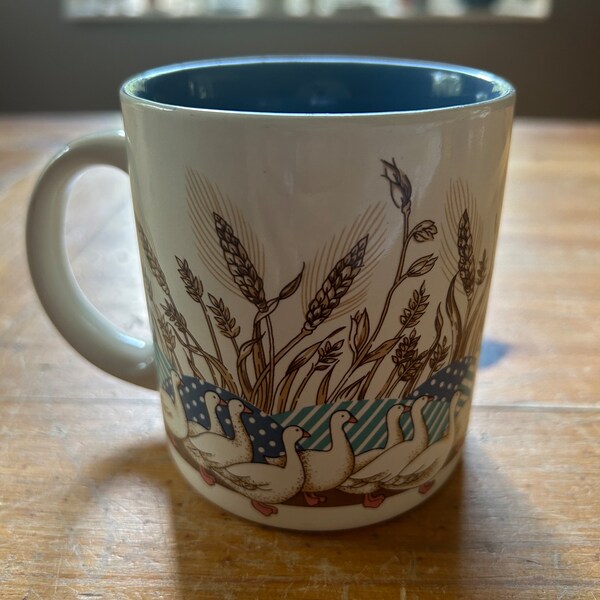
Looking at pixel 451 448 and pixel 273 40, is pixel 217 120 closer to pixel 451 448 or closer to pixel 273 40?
pixel 451 448

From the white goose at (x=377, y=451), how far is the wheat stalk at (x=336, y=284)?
57mm

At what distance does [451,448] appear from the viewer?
0.33 m

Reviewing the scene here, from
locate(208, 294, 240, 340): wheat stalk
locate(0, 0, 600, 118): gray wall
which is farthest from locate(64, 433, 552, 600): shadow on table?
locate(0, 0, 600, 118): gray wall

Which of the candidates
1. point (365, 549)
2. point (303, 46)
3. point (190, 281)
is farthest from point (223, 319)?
point (303, 46)

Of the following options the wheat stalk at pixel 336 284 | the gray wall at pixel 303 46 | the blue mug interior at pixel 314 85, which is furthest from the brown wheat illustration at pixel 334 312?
the gray wall at pixel 303 46

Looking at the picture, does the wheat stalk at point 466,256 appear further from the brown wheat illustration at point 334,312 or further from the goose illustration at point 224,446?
the goose illustration at point 224,446

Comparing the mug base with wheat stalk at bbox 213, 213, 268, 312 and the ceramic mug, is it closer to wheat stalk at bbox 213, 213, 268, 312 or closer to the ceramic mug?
the ceramic mug

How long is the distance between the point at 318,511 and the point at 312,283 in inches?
4.4

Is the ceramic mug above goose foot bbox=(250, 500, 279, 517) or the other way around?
above

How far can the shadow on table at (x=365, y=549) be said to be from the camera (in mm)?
286

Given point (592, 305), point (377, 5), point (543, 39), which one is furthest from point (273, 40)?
point (592, 305)

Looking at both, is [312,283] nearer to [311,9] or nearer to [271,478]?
[271,478]

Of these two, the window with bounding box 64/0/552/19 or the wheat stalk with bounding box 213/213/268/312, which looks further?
the window with bounding box 64/0/552/19

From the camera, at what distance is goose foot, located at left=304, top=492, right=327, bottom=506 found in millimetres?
303
